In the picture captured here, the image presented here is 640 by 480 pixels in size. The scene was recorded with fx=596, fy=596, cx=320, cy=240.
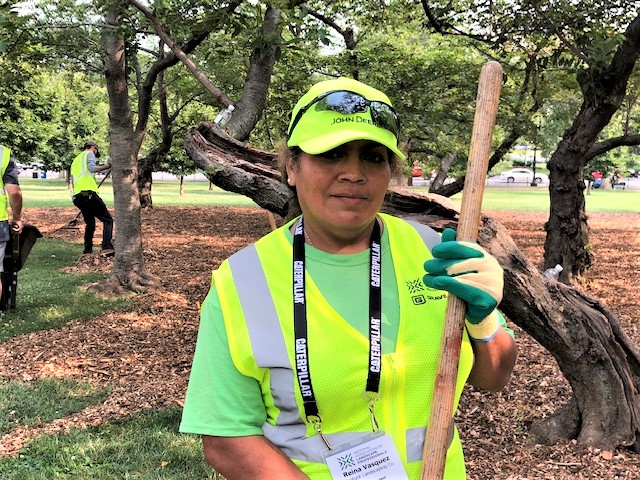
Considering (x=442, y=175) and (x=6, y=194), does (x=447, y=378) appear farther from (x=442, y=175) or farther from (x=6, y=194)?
(x=442, y=175)

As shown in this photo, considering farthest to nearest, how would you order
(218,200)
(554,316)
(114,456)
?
(218,200), (114,456), (554,316)

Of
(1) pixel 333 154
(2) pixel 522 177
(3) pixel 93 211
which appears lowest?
(3) pixel 93 211

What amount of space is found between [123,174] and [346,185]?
695 centimetres

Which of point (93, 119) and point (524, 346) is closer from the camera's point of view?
point (524, 346)

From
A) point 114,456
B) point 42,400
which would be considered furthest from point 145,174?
point 114,456

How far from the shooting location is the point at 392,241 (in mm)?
1656

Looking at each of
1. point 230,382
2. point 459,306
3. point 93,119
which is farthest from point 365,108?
point 93,119

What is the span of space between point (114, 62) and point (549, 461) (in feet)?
21.9

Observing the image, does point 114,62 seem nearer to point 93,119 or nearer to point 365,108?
point 365,108

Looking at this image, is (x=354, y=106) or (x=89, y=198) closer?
(x=354, y=106)

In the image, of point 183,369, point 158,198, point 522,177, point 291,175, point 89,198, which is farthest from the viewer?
point 522,177

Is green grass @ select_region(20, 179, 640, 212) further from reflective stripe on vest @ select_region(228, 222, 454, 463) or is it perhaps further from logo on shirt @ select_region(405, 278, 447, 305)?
reflective stripe on vest @ select_region(228, 222, 454, 463)

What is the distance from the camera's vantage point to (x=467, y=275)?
1.46m

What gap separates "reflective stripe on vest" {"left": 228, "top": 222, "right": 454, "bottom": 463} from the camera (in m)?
1.47
